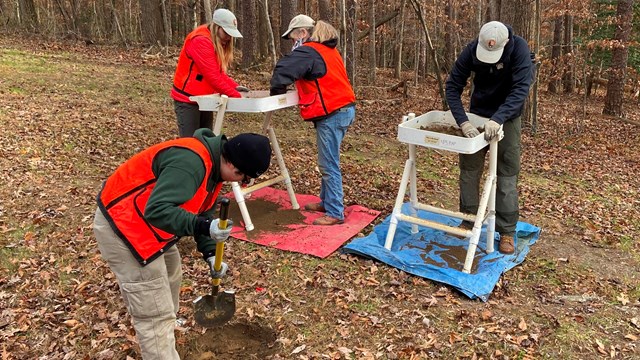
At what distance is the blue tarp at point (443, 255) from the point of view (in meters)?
4.23

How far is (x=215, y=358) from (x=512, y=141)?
3261mm

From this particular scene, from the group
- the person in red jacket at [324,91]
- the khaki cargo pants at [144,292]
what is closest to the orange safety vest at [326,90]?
the person in red jacket at [324,91]

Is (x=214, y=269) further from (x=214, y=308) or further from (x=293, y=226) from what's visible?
(x=293, y=226)

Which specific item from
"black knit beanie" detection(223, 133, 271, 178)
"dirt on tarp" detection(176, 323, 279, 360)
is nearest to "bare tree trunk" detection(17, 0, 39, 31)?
"dirt on tarp" detection(176, 323, 279, 360)

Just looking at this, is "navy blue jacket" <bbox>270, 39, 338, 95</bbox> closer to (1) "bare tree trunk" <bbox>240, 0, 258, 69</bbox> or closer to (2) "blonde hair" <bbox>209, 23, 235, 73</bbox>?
(2) "blonde hair" <bbox>209, 23, 235, 73</bbox>

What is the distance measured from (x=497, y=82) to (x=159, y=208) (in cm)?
345

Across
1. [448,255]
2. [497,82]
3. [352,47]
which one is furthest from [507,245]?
[352,47]

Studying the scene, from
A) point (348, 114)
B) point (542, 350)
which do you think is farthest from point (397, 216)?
point (542, 350)

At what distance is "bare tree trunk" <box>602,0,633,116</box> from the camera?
11.8 meters

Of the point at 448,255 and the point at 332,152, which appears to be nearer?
the point at 448,255

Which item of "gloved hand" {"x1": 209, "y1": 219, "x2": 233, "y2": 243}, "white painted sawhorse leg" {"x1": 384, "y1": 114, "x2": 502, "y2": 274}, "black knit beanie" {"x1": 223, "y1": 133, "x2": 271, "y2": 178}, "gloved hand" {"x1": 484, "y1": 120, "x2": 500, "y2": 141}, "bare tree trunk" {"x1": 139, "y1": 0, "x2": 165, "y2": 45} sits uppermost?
"bare tree trunk" {"x1": 139, "y1": 0, "x2": 165, "y2": 45}

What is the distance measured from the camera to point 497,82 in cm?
456

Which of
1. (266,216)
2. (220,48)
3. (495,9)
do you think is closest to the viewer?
(220,48)

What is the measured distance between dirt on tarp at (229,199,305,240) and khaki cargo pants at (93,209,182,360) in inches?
87.9
